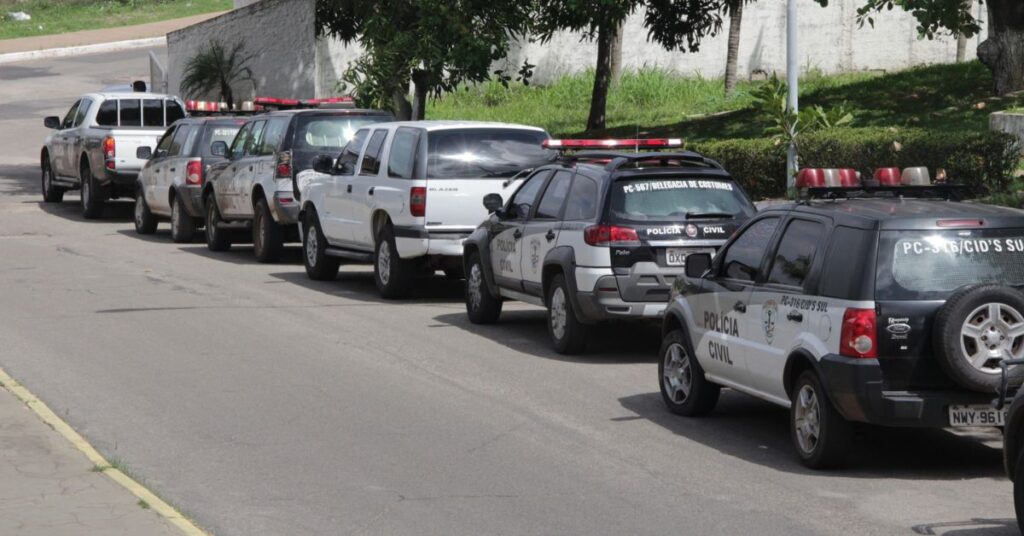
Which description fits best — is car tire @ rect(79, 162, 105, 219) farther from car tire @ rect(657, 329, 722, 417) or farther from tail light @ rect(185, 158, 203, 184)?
car tire @ rect(657, 329, 722, 417)

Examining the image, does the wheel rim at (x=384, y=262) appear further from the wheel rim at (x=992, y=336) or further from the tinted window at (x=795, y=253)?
the wheel rim at (x=992, y=336)

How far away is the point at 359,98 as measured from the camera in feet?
91.8

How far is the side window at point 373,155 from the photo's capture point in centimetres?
1803

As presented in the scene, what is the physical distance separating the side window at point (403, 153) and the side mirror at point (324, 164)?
1361mm

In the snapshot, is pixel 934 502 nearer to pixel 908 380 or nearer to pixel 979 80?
pixel 908 380

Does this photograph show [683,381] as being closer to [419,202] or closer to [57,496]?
[57,496]

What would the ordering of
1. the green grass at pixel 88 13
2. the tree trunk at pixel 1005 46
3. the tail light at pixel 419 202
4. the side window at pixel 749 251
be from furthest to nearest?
the green grass at pixel 88 13 → the tree trunk at pixel 1005 46 → the tail light at pixel 419 202 → the side window at pixel 749 251

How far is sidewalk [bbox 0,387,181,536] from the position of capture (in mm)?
7660

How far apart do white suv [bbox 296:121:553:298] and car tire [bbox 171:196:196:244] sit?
6719 mm

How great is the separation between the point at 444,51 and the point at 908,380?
18.5m

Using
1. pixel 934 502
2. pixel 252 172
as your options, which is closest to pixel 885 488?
pixel 934 502

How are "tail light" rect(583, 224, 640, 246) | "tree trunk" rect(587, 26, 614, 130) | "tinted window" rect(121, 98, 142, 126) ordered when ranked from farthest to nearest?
"tree trunk" rect(587, 26, 614, 130), "tinted window" rect(121, 98, 142, 126), "tail light" rect(583, 224, 640, 246)

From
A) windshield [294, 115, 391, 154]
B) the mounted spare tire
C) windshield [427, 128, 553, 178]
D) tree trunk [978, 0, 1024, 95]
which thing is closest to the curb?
windshield [294, 115, 391, 154]

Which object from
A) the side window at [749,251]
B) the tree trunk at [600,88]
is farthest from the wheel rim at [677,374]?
the tree trunk at [600,88]
